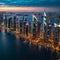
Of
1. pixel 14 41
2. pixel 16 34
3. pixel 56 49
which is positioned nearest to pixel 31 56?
pixel 56 49

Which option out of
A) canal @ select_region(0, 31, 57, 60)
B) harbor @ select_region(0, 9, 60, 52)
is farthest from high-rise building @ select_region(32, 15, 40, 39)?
canal @ select_region(0, 31, 57, 60)

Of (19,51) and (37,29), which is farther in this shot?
(37,29)

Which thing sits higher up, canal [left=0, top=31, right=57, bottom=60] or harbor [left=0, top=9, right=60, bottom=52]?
harbor [left=0, top=9, right=60, bottom=52]

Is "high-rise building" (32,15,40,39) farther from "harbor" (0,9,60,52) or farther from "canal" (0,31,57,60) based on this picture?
"canal" (0,31,57,60)

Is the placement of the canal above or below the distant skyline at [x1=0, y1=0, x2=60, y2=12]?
below

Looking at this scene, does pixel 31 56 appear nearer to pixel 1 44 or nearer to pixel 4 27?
pixel 1 44

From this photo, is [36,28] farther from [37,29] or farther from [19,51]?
[19,51]

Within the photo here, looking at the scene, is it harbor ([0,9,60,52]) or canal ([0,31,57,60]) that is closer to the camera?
canal ([0,31,57,60])

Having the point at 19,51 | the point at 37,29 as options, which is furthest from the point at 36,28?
the point at 19,51

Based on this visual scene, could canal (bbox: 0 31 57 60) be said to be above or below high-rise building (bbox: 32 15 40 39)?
below

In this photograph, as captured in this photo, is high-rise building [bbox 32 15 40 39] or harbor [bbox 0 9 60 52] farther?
high-rise building [bbox 32 15 40 39]
